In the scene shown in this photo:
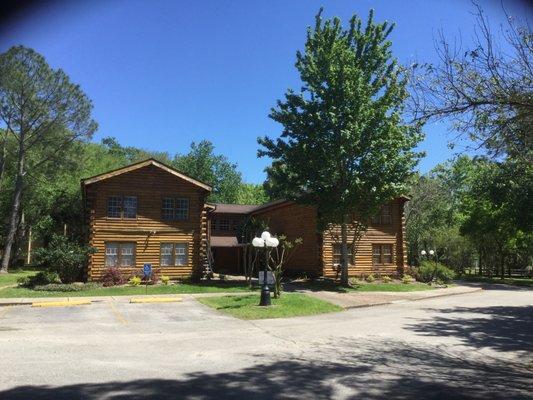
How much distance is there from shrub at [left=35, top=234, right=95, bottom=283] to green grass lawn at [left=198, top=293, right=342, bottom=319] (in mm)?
7901

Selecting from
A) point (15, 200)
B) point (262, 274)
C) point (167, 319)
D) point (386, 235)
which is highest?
point (15, 200)

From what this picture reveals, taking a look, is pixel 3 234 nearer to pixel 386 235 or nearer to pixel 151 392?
pixel 386 235

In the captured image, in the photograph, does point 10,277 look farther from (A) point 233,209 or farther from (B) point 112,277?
(A) point 233,209

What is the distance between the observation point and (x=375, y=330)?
13.8 metres

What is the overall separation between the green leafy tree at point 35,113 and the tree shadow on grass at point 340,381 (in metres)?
33.1

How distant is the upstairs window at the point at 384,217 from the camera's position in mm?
32312

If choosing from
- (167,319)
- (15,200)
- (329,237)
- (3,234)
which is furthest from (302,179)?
(3,234)

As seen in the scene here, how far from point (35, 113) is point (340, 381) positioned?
118 feet

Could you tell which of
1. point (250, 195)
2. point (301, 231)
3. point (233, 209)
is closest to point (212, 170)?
point (250, 195)

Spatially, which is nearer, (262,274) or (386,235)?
(262,274)

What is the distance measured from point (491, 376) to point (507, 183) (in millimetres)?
24807

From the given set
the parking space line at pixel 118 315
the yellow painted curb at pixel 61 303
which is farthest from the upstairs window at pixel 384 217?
the yellow painted curb at pixel 61 303

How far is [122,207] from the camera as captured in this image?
26875 mm

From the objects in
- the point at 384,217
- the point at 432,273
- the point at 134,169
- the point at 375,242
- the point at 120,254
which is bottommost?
the point at 432,273
